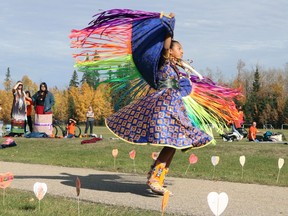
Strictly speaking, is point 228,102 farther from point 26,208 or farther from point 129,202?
point 26,208

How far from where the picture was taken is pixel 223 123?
23.1 ft

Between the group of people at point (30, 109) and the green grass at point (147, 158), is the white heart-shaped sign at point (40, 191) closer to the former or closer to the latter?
the green grass at point (147, 158)

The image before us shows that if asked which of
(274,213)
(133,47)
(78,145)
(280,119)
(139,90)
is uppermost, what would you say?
(133,47)

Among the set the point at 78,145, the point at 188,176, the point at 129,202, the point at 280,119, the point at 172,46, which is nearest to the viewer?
the point at 129,202

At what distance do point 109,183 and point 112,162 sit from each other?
334 cm

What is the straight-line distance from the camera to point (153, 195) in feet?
20.8

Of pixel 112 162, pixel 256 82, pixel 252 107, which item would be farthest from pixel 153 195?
pixel 256 82

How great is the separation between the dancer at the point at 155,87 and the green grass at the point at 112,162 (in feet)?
3.80

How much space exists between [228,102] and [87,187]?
2517mm

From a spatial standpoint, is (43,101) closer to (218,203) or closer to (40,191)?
(40,191)

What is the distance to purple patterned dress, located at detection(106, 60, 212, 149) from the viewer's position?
5852 mm

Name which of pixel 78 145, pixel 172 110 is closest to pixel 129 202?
pixel 172 110

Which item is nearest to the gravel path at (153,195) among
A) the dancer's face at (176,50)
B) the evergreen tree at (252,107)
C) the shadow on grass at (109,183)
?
the shadow on grass at (109,183)

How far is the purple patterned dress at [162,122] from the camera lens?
19.2 ft
